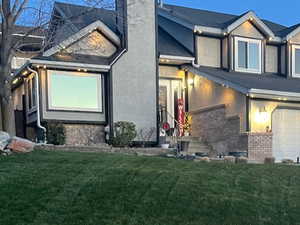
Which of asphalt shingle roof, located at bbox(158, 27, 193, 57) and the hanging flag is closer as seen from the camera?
asphalt shingle roof, located at bbox(158, 27, 193, 57)

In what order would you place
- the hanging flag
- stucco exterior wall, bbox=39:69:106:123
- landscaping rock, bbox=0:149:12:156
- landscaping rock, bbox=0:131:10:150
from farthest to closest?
the hanging flag
stucco exterior wall, bbox=39:69:106:123
landscaping rock, bbox=0:131:10:150
landscaping rock, bbox=0:149:12:156

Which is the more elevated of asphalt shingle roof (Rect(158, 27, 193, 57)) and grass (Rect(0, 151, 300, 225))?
asphalt shingle roof (Rect(158, 27, 193, 57))

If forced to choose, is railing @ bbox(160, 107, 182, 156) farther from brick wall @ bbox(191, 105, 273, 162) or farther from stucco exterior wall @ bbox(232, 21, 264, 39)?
stucco exterior wall @ bbox(232, 21, 264, 39)

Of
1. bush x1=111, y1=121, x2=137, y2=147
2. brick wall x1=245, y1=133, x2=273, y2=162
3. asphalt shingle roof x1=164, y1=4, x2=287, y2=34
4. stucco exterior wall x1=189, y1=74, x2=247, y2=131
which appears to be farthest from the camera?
asphalt shingle roof x1=164, y1=4, x2=287, y2=34

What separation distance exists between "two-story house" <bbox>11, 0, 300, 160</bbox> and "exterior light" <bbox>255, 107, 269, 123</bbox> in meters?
0.03

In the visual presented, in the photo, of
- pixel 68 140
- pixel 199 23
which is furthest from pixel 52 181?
pixel 199 23

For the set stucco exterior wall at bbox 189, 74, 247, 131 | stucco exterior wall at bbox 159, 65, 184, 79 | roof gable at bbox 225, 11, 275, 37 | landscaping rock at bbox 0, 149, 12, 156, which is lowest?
landscaping rock at bbox 0, 149, 12, 156

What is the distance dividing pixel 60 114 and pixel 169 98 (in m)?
4.86

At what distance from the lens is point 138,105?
1366 centimetres

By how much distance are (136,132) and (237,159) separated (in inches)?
153

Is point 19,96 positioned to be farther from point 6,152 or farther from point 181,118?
point 6,152

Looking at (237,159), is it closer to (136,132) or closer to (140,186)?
(136,132)

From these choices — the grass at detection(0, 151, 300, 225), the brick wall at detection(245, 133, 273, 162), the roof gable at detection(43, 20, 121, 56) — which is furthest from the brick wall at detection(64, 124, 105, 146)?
the brick wall at detection(245, 133, 273, 162)

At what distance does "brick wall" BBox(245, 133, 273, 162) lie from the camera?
43.7 feet
